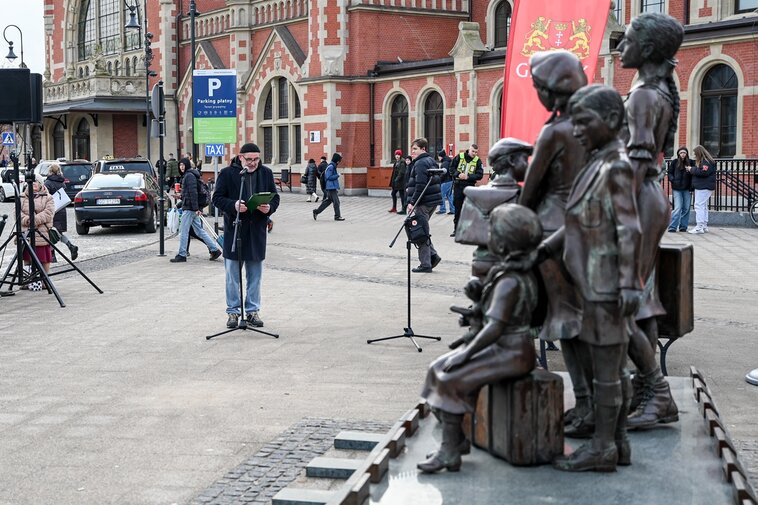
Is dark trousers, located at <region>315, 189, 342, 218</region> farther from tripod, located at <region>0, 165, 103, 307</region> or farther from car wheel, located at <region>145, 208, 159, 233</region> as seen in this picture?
tripod, located at <region>0, 165, 103, 307</region>

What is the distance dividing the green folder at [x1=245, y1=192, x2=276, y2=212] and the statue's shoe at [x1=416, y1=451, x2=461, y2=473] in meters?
6.17

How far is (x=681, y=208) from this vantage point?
21750 millimetres

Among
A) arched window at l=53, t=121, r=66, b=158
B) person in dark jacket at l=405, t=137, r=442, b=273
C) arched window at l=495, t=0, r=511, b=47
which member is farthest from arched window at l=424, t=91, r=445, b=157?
arched window at l=53, t=121, r=66, b=158

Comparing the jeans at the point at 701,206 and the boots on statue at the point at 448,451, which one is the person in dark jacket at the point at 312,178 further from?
the boots on statue at the point at 448,451

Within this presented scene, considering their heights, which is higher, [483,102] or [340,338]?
[483,102]

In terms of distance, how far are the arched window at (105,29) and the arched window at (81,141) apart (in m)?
4.29

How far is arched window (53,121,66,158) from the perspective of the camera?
58.0m

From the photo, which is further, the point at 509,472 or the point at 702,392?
the point at 702,392

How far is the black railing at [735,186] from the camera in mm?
24094

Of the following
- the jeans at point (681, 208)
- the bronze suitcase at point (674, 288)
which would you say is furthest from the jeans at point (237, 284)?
the jeans at point (681, 208)

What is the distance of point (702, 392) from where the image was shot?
539 centimetres

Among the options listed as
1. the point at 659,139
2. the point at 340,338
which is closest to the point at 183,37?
the point at 340,338

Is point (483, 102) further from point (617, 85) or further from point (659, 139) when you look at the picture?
point (659, 139)

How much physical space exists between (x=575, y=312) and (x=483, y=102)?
30298 millimetres
